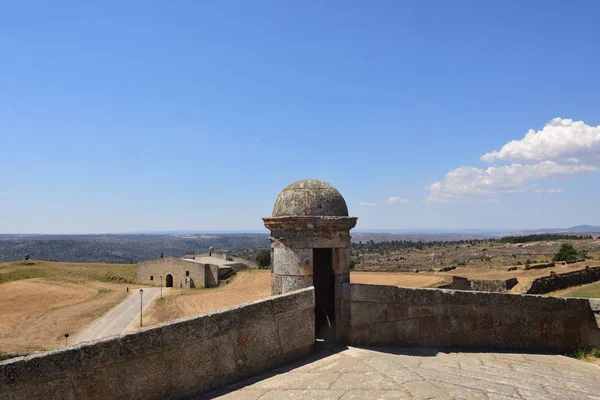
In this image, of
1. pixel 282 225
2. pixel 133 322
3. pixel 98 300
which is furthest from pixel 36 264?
pixel 282 225

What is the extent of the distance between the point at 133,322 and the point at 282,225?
26651 millimetres

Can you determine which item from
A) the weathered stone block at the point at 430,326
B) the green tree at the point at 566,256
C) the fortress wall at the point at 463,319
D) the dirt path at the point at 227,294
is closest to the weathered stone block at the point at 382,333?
the fortress wall at the point at 463,319

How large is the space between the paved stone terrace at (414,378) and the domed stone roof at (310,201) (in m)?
1.95

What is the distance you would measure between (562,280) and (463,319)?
79.8 feet

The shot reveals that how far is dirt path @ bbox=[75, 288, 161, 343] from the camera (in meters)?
26.2

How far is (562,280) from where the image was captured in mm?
26516

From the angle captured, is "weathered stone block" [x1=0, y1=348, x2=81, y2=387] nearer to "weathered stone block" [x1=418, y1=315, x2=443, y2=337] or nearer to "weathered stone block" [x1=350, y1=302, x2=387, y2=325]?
"weathered stone block" [x1=350, y1=302, x2=387, y2=325]

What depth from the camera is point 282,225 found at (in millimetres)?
6395

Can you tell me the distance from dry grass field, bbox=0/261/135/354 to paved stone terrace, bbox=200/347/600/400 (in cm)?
2233

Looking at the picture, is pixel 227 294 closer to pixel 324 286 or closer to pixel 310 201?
pixel 324 286

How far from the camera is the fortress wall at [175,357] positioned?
353 cm

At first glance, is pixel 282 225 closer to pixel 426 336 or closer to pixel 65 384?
pixel 426 336

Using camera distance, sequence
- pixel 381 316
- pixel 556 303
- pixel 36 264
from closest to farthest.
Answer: pixel 381 316
pixel 556 303
pixel 36 264

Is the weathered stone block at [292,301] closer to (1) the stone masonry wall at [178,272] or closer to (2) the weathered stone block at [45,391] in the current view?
(2) the weathered stone block at [45,391]
